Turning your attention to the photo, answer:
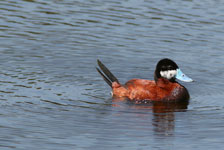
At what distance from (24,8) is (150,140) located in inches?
344

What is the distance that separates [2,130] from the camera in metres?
8.72

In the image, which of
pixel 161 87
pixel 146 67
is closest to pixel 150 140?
pixel 161 87

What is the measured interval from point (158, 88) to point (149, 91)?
217mm

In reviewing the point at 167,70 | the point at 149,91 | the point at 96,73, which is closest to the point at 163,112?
the point at 149,91

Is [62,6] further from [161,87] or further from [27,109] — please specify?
[27,109]

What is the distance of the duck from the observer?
11180 mm

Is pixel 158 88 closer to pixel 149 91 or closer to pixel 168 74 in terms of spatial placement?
pixel 149 91

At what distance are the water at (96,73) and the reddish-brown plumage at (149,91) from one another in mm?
266

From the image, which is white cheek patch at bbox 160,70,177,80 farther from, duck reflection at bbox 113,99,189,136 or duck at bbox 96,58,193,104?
duck reflection at bbox 113,99,189,136

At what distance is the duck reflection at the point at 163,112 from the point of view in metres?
9.24

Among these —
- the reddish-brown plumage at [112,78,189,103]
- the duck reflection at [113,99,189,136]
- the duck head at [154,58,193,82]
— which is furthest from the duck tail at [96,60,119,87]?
the duck head at [154,58,193,82]

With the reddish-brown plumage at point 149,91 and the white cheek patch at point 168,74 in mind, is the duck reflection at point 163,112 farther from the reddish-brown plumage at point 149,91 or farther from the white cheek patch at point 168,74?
the white cheek patch at point 168,74

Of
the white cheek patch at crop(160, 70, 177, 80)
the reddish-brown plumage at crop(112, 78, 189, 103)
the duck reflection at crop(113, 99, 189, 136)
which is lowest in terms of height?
the duck reflection at crop(113, 99, 189, 136)

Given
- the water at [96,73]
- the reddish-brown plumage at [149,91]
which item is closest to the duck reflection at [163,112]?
the water at [96,73]
